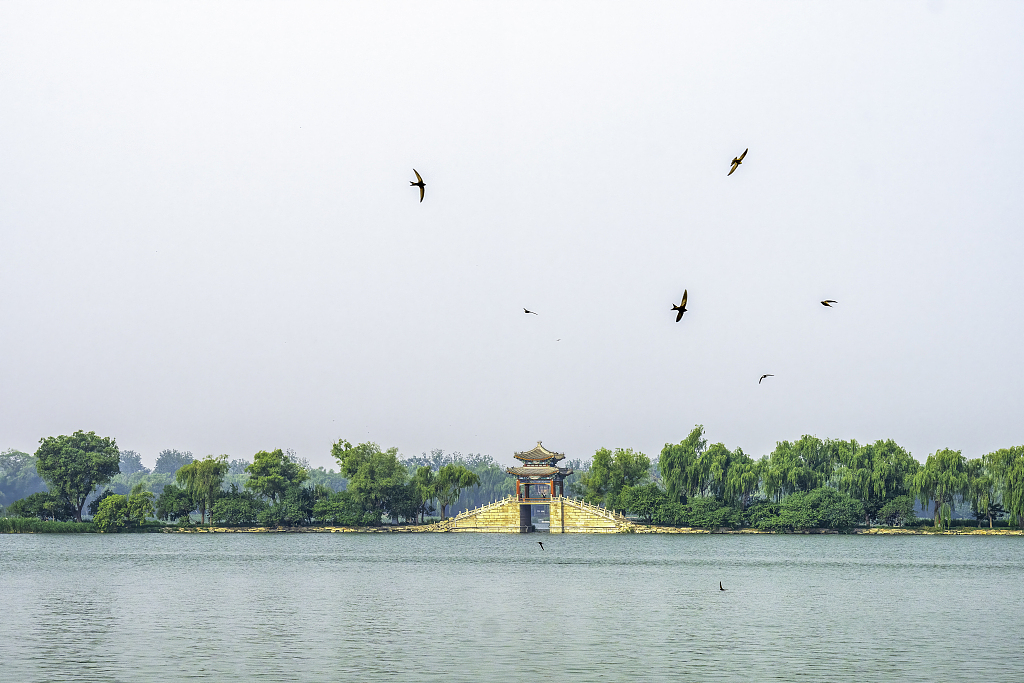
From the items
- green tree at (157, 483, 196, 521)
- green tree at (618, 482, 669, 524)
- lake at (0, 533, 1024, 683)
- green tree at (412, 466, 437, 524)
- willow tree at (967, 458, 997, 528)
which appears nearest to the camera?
lake at (0, 533, 1024, 683)

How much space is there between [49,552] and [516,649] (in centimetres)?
3936

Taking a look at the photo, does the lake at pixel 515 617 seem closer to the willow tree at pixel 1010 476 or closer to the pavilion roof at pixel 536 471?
the willow tree at pixel 1010 476

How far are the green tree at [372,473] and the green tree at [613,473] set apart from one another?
45.1 feet

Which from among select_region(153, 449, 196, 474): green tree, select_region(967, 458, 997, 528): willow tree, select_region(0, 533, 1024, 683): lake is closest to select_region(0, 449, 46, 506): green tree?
select_region(153, 449, 196, 474): green tree

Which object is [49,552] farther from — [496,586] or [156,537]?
[496,586]

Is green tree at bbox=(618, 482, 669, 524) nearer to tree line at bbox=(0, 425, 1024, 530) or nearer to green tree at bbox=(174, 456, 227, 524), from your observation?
tree line at bbox=(0, 425, 1024, 530)

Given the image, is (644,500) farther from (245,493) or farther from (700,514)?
(245,493)

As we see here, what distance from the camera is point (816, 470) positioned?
235ft

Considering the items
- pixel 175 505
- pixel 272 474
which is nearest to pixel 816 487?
pixel 272 474

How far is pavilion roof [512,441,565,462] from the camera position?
75875 millimetres

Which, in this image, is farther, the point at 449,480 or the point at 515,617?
the point at 449,480

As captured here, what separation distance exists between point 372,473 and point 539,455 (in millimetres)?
11984

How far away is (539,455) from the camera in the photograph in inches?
2987

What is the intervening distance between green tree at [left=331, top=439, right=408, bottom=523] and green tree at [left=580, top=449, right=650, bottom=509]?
45.1ft
